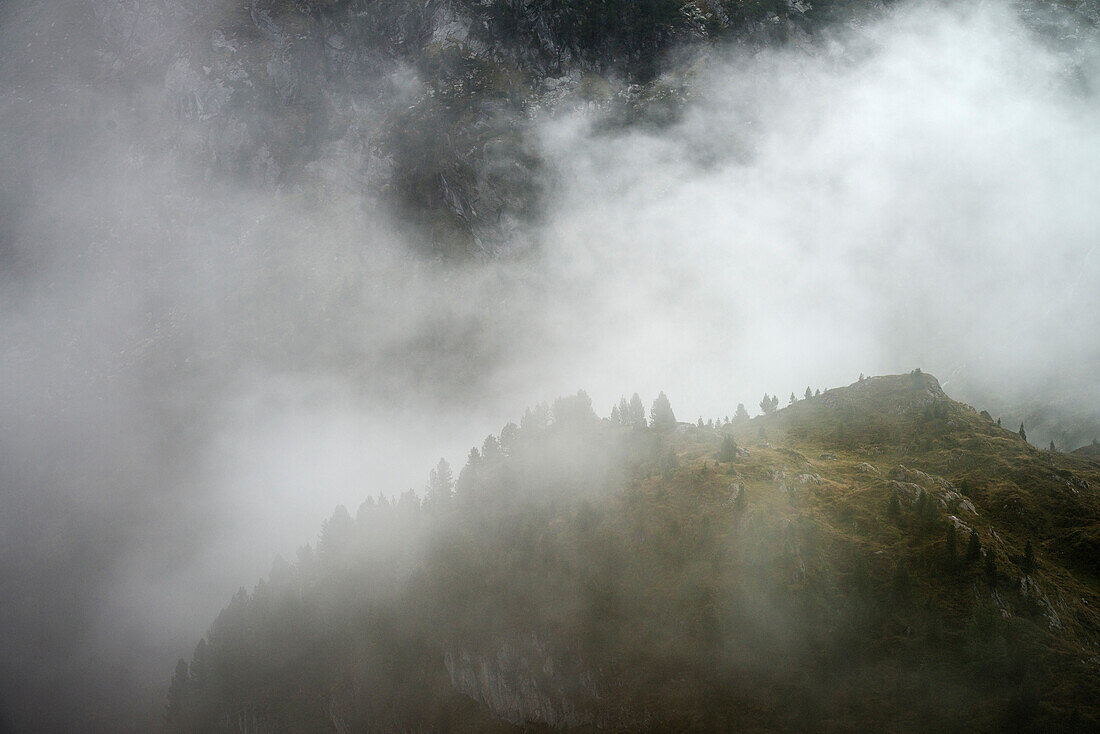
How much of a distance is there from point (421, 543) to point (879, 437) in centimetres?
11491

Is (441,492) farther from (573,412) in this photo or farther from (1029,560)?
(1029,560)

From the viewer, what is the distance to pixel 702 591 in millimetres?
115500

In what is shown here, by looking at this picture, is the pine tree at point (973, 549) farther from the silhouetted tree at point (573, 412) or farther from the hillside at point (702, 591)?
the silhouetted tree at point (573, 412)

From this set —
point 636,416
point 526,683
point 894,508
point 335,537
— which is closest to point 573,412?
point 636,416

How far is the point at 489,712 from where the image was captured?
12738 centimetres

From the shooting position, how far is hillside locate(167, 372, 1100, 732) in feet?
315

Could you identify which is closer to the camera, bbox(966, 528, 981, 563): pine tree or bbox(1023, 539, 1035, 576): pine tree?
bbox(1023, 539, 1035, 576): pine tree

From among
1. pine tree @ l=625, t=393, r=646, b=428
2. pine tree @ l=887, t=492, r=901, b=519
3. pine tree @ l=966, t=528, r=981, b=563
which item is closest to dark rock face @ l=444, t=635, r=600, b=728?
pine tree @ l=887, t=492, r=901, b=519

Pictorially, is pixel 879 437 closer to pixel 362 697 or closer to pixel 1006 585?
pixel 1006 585

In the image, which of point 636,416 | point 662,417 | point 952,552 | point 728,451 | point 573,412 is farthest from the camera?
point 573,412

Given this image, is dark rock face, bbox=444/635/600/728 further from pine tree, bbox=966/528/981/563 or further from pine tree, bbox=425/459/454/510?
pine tree, bbox=966/528/981/563

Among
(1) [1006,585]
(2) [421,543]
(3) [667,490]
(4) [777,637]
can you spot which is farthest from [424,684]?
(1) [1006,585]

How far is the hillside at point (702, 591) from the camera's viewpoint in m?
95.9

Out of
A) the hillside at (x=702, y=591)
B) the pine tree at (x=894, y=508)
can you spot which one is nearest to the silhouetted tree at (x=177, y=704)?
the hillside at (x=702, y=591)
